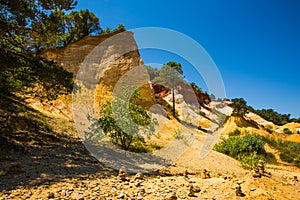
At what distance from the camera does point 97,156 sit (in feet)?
23.4

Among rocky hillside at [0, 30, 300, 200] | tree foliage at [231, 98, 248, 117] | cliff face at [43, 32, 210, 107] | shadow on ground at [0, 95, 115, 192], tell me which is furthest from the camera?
tree foliage at [231, 98, 248, 117]

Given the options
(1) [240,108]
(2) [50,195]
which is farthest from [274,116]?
(2) [50,195]

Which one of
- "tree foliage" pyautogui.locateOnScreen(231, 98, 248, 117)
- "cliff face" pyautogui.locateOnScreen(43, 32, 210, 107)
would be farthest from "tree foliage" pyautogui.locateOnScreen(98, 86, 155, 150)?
"tree foliage" pyautogui.locateOnScreen(231, 98, 248, 117)

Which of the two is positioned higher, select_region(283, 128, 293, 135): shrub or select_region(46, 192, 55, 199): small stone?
select_region(283, 128, 293, 135): shrub

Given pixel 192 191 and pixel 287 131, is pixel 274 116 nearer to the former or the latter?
pixel 287 131

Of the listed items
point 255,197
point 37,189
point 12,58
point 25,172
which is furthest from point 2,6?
point 255,197

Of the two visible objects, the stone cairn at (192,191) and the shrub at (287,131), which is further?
the shrub at (287,131)

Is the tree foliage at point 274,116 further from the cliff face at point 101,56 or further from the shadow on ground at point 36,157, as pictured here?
the shadow on ground at point 36,157

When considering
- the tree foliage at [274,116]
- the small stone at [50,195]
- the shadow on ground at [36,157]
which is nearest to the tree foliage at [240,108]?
the tree foliage at [274,116]

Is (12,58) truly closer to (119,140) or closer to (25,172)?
(25,172)

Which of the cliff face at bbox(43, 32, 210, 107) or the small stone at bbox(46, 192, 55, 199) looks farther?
the cliff face at bbox(43, 32, 210, 107)

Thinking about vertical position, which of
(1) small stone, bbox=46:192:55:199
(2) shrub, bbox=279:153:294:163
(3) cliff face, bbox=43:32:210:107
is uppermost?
(3) cliff face, bbox=43:32:210:107

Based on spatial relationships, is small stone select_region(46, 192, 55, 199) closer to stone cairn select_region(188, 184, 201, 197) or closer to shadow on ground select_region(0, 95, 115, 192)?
shadow on ground select_region(0, 95, 115, 192)

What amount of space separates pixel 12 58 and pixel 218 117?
37.9 m
